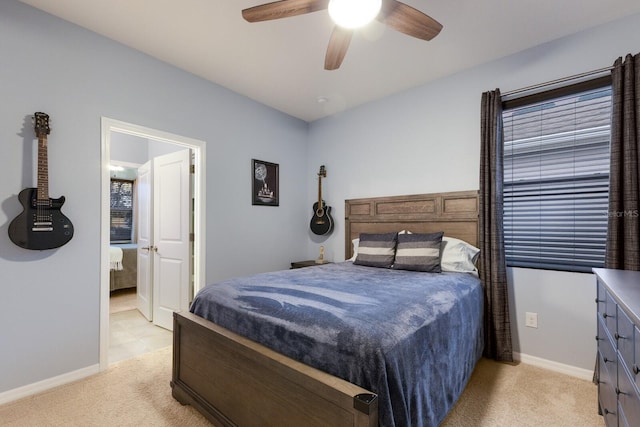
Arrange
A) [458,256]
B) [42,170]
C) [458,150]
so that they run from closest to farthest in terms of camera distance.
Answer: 1. [42,170]
2. [458,256]
3. [458,150]

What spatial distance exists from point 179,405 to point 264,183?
97.2 inches

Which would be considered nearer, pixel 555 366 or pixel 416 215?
pixel 555 366

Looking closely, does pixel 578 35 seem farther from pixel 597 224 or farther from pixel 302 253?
pixel 302 253

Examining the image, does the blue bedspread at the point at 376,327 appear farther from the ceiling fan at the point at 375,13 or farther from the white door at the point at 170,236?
the ceiling fan at the point at 375,13

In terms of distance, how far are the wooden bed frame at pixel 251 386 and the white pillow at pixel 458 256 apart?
1.85 metres

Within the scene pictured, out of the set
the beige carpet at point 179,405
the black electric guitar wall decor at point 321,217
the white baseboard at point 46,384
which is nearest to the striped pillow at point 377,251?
the black electric guitar wall decor at point 321,217

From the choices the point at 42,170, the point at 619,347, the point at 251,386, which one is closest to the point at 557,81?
the point at 619,347

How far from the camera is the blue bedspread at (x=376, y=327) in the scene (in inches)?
47.4

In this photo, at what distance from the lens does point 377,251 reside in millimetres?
3016

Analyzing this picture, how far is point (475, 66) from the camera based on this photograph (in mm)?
2902

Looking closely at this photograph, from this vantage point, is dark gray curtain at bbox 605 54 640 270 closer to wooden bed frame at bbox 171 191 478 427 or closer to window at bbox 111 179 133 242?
wooden bed frame at bbox 171 191 478 427

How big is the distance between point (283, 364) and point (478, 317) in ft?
5.73

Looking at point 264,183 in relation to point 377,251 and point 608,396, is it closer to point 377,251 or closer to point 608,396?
point 377,251

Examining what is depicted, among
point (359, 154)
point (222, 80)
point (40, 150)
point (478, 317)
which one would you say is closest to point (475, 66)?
point (359, 154)
